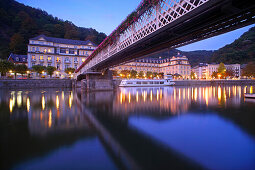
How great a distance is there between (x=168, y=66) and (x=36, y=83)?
79932mm

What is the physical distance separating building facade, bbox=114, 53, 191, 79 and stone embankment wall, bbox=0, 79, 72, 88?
129 ft

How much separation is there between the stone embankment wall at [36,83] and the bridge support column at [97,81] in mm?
19711

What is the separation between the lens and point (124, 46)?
1652 centimetres

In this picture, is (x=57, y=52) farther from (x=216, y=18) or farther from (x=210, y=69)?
(x=210, y=69)

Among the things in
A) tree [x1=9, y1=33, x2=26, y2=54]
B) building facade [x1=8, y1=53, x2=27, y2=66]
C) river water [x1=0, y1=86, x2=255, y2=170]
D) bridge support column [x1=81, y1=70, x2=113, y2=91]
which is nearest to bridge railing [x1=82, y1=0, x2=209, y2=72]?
river water [x1=0, y1=86, x2=255, y2=170]

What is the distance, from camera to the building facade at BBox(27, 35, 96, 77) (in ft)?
210

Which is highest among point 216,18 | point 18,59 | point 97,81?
point 18,59

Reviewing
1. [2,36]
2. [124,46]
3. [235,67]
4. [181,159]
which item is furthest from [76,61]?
[235,67]

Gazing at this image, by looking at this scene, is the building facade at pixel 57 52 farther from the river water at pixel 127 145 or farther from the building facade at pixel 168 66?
the river water at pixel 127 145

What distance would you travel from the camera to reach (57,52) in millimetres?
70250

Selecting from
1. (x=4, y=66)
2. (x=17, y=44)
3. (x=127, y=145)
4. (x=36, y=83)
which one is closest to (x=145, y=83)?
(x=36, y=83)

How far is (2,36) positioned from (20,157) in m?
114

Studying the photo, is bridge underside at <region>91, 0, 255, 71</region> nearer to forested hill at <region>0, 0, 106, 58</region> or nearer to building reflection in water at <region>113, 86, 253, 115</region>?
building reflection in water at <region>113, 86, 253, 115</region>

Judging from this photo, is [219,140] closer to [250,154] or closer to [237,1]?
[250,154]
